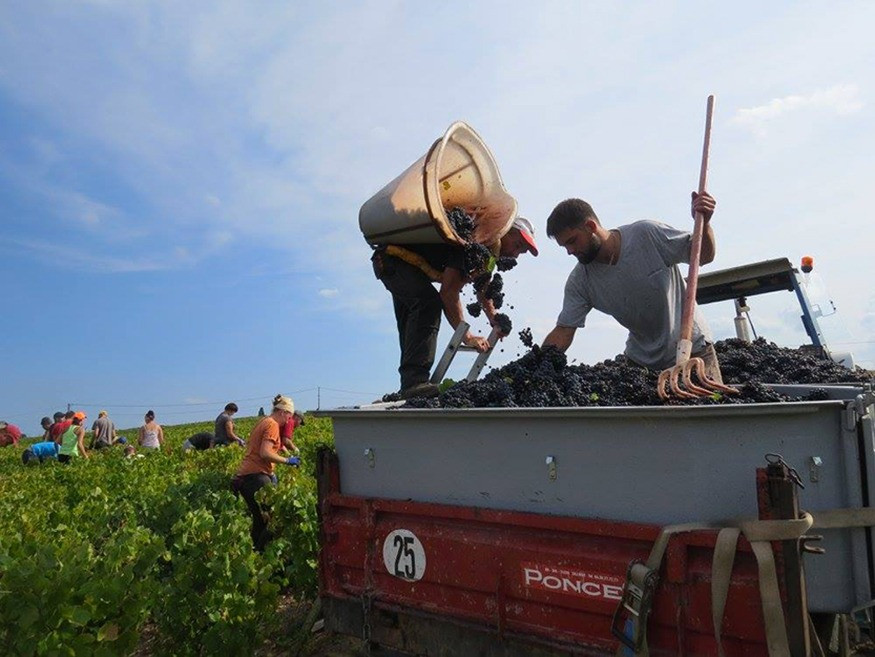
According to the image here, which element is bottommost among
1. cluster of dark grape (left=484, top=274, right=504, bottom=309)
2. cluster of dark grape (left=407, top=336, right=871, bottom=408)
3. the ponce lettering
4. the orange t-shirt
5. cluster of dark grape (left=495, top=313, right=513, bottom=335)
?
the ponce lettering

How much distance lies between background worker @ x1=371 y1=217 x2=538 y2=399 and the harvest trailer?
1892 millimetres

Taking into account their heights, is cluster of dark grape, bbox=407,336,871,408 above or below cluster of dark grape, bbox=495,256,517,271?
below

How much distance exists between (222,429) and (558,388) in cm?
1181

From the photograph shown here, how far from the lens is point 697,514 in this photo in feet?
6.78

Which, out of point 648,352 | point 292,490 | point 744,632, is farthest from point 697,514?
point 292,490

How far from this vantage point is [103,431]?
18469mm

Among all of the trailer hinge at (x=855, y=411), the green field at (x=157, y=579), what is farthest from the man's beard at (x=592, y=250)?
the trailer hinge at (x=855, y=411)

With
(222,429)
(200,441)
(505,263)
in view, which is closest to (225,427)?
(222,429)

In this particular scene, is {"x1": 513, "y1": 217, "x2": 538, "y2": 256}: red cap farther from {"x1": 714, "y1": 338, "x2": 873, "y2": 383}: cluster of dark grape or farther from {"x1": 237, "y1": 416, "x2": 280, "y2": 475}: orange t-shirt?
{"x1": 237, "y1": 416, "x2": 280, "y2": 475}: orange t-shirt

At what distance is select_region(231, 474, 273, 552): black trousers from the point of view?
6434mm

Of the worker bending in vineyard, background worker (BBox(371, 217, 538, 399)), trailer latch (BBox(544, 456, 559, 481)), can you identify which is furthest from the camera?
the worker bending in vineyard

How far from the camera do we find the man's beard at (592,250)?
4.02m

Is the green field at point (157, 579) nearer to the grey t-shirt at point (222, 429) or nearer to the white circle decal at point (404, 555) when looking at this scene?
the white circle decal at point (404, 555)

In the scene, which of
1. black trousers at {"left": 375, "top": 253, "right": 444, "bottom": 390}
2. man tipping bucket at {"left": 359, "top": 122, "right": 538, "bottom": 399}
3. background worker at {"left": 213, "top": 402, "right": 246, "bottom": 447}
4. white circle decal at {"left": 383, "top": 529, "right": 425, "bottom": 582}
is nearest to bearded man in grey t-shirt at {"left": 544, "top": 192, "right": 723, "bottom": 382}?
man tipping bucket at {"left": 359, "top": 122, "right": 538, "bottom": 399}
